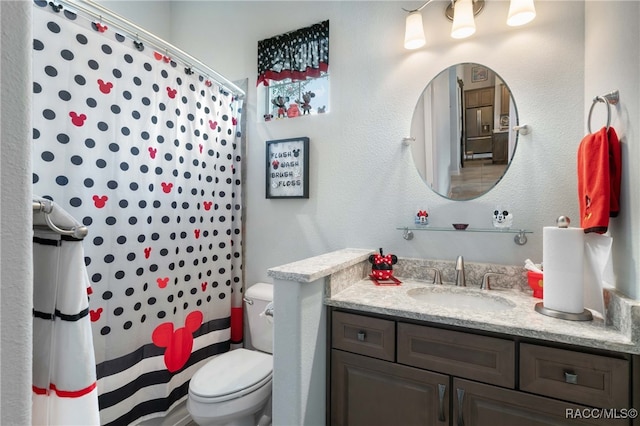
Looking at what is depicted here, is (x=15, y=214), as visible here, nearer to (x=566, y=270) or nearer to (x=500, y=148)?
(x=566, y=270)

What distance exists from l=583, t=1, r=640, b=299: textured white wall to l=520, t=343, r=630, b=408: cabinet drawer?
0.84 feet

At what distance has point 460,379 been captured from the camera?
1.13m

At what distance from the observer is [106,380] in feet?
4.65

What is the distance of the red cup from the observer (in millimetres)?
1352

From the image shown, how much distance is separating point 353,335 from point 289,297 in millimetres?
334

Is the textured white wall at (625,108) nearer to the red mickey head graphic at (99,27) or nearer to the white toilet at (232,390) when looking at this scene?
the white toilet at (232,390)

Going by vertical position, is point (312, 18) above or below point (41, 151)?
above

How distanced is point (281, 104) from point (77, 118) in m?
1.23

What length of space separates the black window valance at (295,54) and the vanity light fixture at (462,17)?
549 mm

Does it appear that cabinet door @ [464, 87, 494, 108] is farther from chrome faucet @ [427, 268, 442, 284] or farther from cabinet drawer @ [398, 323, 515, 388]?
cabinet drawer @ [398, 323, 515, 388]

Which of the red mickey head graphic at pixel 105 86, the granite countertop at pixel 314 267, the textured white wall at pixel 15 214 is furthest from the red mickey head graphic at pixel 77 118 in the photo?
the textured white wall at pixel 15 214

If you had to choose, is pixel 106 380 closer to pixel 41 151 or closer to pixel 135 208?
pixel 135 208

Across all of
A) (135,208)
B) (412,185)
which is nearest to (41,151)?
(135,208)

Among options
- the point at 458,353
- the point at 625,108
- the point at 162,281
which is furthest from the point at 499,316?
the point at 162,281
